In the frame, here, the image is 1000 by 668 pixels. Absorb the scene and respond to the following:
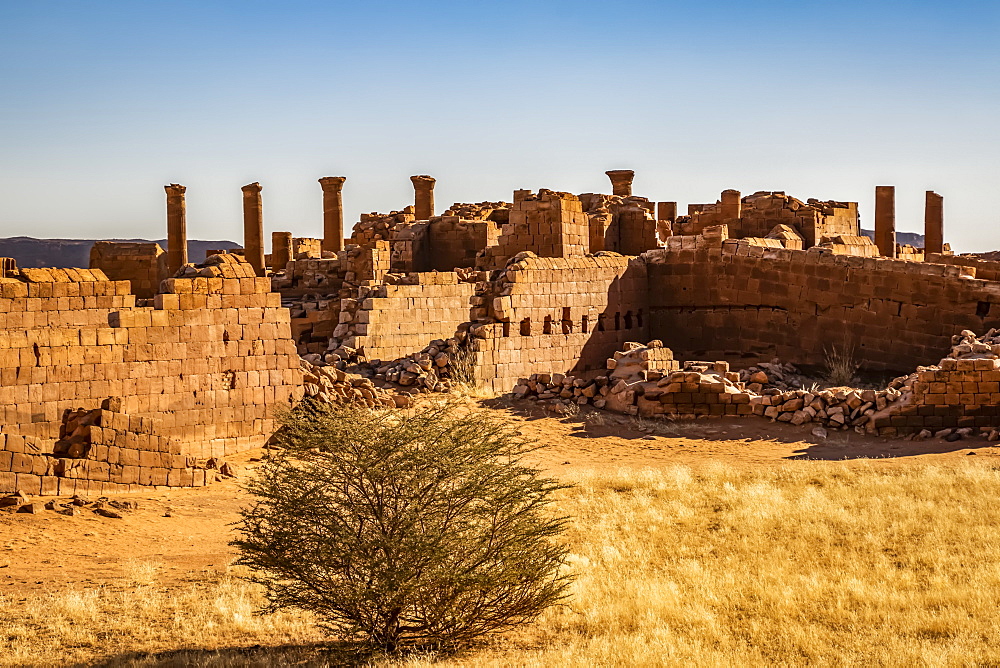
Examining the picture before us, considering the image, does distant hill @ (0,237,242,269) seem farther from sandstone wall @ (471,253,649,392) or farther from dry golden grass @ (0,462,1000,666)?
dry golden grass @ (0,462,1000,666)

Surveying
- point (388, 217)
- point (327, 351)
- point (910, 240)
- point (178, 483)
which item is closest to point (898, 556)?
point (178, 483)

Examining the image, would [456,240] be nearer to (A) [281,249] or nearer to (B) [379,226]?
(B) [379,226]

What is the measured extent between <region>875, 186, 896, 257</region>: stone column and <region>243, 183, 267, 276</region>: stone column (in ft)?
59.1

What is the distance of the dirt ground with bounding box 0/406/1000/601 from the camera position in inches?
436

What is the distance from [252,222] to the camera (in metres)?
32.8

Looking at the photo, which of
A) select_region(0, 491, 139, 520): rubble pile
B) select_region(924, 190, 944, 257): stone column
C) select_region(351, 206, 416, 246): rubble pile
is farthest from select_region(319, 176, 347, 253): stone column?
select_region(0, 491, 139, 520): rubble pile

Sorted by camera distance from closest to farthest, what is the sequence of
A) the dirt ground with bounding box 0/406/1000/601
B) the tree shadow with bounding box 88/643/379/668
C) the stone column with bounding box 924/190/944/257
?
the tree shadow with bounding box 88/643/379/668 < the dirt ground with bounding box 0/406/1000/601 < the stone column with bounding box 924/190/944/257

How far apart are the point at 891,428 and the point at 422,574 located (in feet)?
36.9

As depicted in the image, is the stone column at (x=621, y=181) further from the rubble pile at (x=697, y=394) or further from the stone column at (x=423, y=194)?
the rubble pile at (x=697, y=394)

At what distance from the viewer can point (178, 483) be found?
14258 mm

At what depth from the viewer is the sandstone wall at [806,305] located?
20719 mm

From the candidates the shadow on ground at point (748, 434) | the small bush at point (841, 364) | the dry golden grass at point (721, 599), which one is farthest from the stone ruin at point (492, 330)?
the dry golden grass at point (721, 599)

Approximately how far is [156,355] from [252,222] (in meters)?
17.8

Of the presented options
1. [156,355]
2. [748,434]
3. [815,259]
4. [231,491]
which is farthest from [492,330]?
[231,491]
